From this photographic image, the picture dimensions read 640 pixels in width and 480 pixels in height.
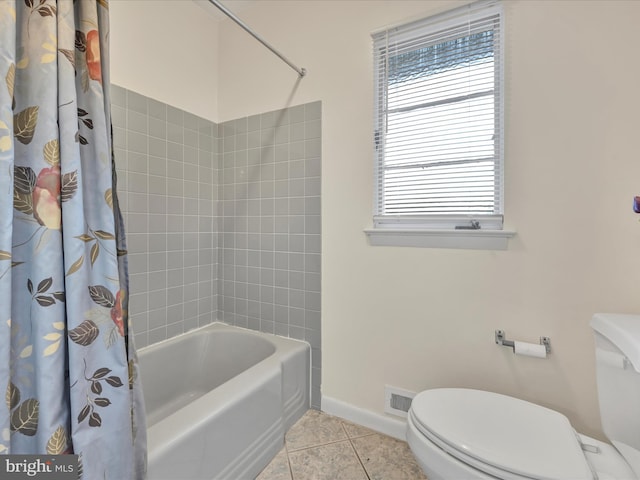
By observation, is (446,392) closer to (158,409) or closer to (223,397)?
(223,397)

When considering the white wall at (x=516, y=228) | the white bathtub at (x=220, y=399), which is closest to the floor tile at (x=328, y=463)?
the white bathtub at (x=220, y=399)

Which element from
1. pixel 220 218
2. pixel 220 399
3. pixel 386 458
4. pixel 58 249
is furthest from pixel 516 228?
pixel 220 218

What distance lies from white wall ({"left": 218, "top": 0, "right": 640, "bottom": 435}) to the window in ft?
0.20

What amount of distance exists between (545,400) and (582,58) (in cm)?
142

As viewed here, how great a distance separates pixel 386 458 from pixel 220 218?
175 cm

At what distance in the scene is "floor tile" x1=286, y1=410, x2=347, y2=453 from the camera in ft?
5.14

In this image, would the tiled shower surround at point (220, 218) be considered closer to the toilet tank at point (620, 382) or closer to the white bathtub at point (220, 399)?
the white bathtub at point (220, 399)

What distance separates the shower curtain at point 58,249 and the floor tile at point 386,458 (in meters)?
1.04

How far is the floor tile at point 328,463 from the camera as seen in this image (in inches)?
53.3

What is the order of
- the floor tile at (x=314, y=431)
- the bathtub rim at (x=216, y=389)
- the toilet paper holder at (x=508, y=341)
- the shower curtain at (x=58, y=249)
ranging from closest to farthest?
the shower curtain at (x=58, y=249) < the bathtub rim at (x=216, y=389) < the toilet paper holder at (x=508, y=341) < the floor tile at (x=314, y=431)

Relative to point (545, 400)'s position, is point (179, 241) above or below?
above

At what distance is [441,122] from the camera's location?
1482 mm

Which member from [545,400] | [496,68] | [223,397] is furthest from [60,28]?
[545,400]

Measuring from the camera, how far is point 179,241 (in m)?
1.95
